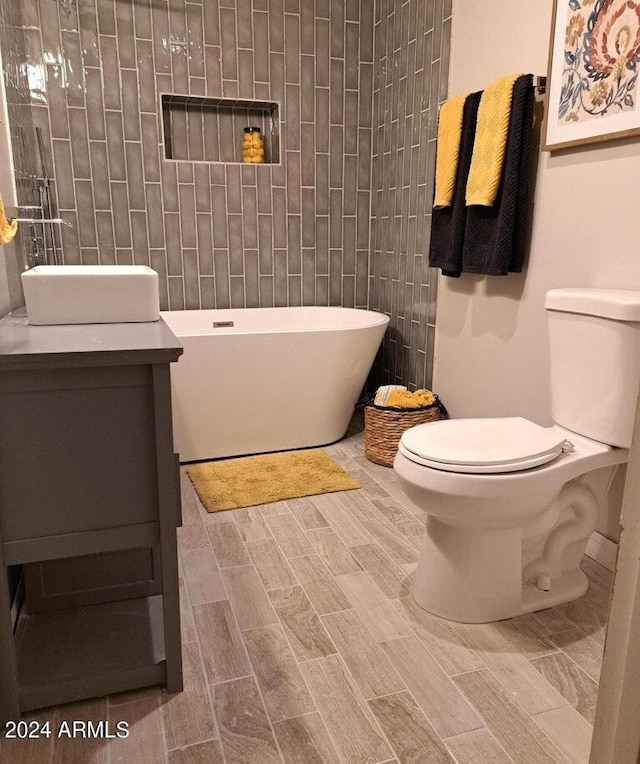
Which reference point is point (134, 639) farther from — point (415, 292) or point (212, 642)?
point (415, 292)

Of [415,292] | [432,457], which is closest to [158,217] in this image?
[415,292]

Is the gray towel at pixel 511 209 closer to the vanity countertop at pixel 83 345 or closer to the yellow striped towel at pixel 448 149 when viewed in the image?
the yellow striped towel at pixel 448 149

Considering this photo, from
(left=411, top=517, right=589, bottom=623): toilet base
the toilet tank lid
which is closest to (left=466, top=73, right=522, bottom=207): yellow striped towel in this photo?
the toilet tank lid

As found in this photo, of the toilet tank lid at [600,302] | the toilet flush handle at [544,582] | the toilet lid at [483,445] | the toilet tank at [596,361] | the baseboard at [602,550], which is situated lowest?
the baseboard at [602,550]

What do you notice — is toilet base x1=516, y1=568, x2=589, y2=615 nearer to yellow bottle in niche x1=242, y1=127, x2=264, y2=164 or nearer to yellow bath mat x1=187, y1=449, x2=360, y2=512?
yellow bath mat x1=187, y1=449, x2=360, y2=512

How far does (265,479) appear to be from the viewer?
2.72 metres

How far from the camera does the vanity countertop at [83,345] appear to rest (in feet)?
3.93

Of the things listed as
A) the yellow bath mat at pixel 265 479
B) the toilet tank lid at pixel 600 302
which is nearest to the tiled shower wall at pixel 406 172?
the yellow bath mat at pixel 265 479

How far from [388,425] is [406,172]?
138 cm

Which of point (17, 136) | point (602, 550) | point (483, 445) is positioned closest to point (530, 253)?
point (483, 445)

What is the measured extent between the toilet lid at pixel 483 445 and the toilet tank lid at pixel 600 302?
0.37 meters

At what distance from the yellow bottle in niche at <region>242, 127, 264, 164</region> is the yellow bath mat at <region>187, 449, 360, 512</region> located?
1668 mm

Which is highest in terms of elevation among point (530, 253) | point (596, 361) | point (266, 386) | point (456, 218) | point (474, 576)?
point (456, 218)

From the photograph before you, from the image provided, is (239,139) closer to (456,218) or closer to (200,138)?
(200,138)
